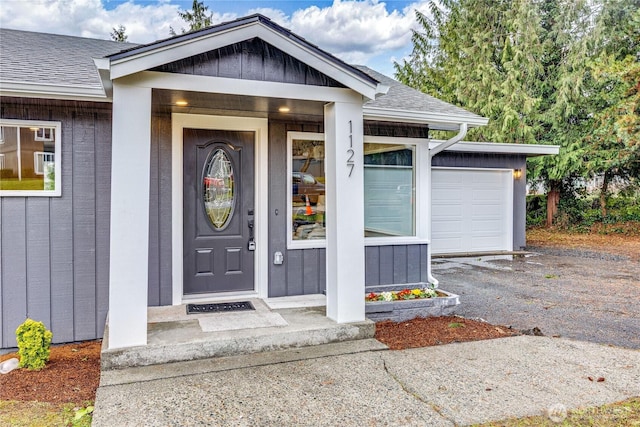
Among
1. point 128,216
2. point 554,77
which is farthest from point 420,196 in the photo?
point 554,77

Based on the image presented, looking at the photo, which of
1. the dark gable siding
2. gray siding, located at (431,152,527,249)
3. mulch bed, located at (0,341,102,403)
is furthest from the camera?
gray siding, located at (431,152,527,249)

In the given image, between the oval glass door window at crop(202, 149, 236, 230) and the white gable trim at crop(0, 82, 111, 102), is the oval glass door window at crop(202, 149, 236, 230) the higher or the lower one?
the lower one

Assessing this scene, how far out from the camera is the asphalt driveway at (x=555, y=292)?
17.4ft

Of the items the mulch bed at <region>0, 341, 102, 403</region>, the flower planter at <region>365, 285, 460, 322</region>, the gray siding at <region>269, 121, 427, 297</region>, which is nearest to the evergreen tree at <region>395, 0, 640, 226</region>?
the gray siding at <region>269, 121, 427, 297</region>

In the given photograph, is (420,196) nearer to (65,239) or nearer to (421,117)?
(421,117)

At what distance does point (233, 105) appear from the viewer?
4.69 m

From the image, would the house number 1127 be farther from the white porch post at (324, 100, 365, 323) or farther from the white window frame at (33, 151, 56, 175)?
the white window frame at (33, 151, 56, 175)

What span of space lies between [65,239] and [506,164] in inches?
403

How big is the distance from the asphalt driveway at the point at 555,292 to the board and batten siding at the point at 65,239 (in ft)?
14.6

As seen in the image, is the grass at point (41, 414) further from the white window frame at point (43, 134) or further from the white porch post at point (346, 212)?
the white window frame at point (43, 134)

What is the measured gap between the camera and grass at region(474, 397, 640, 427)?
2869 millimetres

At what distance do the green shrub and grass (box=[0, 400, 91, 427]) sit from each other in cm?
66

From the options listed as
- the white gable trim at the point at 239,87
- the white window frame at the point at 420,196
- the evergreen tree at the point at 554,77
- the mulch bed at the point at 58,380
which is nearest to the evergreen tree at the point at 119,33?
the evergreen tree at the point at 554,77

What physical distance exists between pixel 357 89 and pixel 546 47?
1479 centimetres
